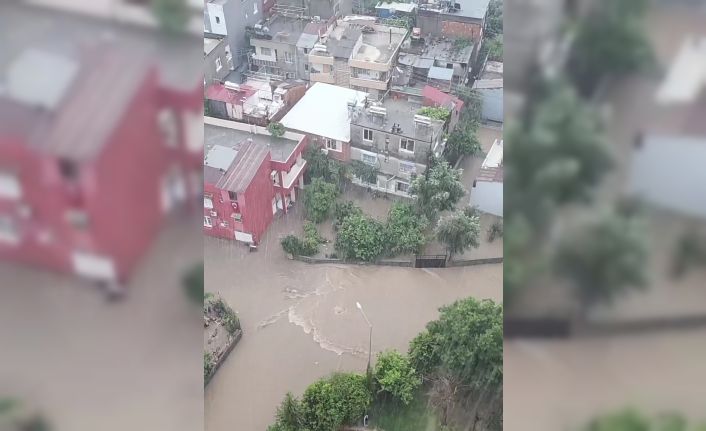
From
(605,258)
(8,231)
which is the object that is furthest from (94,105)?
(605,258)

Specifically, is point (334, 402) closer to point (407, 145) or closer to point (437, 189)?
point (437, 189)

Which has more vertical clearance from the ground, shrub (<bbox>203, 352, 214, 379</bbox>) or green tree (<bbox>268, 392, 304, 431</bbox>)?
shrub (<bbox>203, 352, 214, 379</bbox>)

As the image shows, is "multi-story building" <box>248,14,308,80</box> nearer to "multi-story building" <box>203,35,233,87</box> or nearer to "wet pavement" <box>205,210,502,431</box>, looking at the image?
"multi-story building" <box>203,35,233,87</box>

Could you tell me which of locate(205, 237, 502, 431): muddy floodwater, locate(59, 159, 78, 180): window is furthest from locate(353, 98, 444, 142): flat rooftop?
locate(59, 159, 78, 180): window

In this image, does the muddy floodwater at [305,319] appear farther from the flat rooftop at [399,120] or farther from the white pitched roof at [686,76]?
the white pitched roof at [686,76]

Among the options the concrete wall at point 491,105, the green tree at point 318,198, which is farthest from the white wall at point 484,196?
the green tree at point 318,198

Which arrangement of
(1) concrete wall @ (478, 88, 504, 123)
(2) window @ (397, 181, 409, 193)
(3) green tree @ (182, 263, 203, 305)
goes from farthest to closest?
(2) window @ (397, 181, 409, 193), (1) concrete wall @ (478, 88, 504, 123), (3) green tree @ (182, 263, 203, 305)

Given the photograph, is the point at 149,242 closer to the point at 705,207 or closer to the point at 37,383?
the point at 37,383

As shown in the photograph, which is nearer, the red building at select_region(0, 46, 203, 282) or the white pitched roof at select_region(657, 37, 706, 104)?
the red building at select_region(0, 46, 203, 282)
